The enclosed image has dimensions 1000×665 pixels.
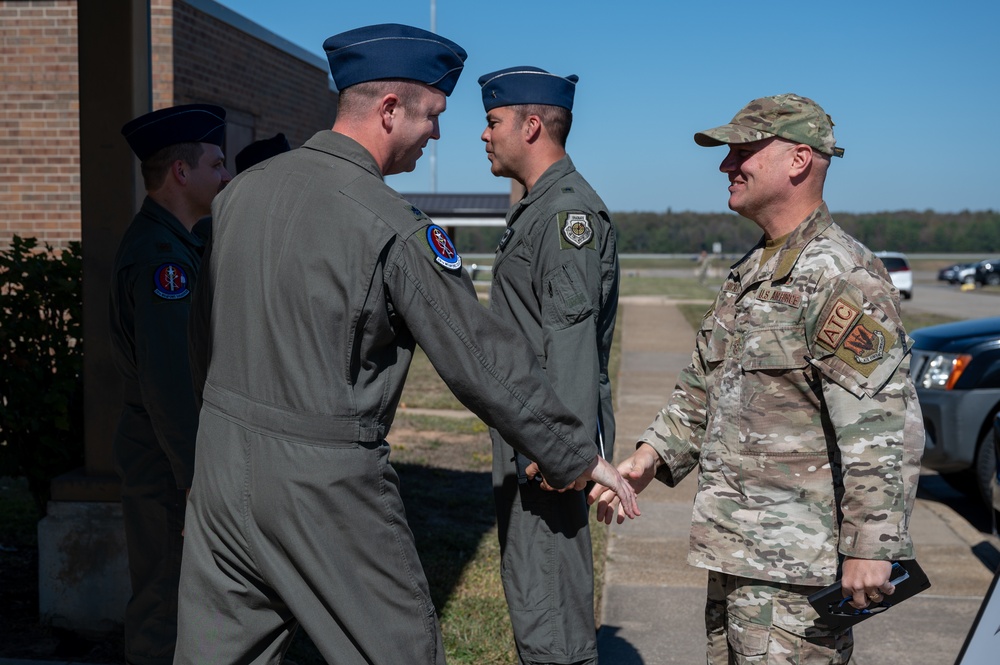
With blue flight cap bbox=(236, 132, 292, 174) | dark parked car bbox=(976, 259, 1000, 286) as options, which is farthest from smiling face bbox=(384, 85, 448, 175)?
dark parked car bbox=(976, 259, 1000, 286)

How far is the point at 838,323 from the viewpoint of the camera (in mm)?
2625

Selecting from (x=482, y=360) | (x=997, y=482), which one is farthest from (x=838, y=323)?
(x=997, y=482)

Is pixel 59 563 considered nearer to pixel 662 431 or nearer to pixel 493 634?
pixel 493 634

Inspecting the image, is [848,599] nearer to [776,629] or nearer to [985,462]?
[776,629]

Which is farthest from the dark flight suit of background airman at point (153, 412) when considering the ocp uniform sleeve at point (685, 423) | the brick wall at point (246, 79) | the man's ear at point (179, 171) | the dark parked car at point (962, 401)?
the brick wall at point (246, 79)

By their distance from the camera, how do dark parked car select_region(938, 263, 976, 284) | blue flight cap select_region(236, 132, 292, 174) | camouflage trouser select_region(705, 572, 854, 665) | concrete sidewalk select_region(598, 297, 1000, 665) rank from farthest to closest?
dark parked car select_region(938, 263, 976, 284) < blue flight cap select_region(236, 132, 292, 174) < concrete sidewalk select_region(598, 297, 1000, 665) < camouflage trouser select_region(705, 572, 854, 665)

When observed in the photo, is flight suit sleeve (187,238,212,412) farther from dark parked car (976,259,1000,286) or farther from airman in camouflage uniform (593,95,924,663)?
dark parked car (976,259,1000,286)

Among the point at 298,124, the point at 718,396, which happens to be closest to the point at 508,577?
the point at 718,396

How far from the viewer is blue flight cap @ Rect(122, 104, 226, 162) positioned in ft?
12.0

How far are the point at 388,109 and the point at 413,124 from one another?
7 centimetres

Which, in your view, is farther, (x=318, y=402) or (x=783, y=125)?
(x=783, y=125)

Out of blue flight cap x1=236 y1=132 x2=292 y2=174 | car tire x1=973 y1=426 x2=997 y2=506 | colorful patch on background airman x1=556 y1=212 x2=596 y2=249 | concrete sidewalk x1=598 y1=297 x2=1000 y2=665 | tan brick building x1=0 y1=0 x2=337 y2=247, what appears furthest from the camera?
tan brick building x1=0 y1=0 x2=337 y2=247

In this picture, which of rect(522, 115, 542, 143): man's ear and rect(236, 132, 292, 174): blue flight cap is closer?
rect(522, 115, 542, 143): man's ear

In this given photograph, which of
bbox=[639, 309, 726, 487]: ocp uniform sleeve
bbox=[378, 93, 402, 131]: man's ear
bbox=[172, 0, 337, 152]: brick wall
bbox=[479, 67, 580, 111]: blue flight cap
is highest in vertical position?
bbox=[172, 0, 337, 152]: brick wall
